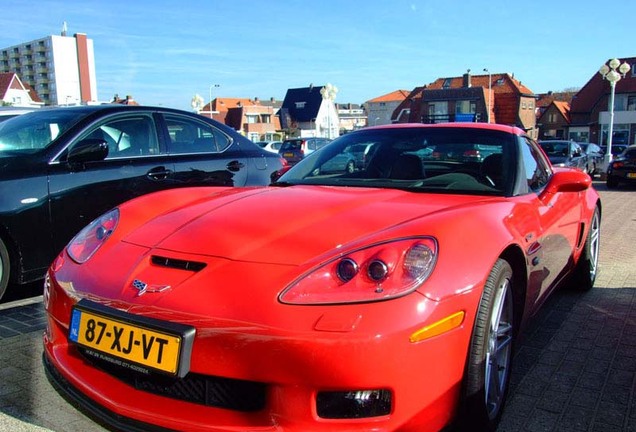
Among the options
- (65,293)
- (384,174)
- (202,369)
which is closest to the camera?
(202,369)

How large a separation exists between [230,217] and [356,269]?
741 mm

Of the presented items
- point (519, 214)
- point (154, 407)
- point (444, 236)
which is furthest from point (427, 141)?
point (154, 407)

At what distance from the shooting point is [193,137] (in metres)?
5.11

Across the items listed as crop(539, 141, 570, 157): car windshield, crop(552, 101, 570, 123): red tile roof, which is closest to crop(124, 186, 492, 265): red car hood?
crop(539, 141, 570, 157): car windshield

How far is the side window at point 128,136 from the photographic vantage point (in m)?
4.49

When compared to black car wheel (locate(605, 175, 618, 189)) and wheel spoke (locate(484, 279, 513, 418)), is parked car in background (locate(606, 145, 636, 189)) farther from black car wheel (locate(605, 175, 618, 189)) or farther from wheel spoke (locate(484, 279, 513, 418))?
wheel spoke (locate(484, 279, 513, 418))

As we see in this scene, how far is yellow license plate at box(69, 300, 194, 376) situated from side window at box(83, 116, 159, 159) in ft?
9.02

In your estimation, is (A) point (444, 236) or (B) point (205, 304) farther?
(A) point (444, 236)

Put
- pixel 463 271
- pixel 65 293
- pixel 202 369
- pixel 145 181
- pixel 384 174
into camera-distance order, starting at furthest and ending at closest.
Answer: pixel 145 181 < pixel 384 174 < pixel 65 293 < pixel 463 271 < pixel 202 369

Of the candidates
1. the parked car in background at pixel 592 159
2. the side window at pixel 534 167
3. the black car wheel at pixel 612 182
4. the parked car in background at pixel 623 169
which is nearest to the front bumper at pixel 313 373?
the side window at pixel 534 167

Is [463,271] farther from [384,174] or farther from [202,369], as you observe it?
[384,174]

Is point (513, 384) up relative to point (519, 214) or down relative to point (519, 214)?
down

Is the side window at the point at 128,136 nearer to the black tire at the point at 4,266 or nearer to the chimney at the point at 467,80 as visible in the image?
the black tire at the point at 4,266

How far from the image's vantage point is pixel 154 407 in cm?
181
